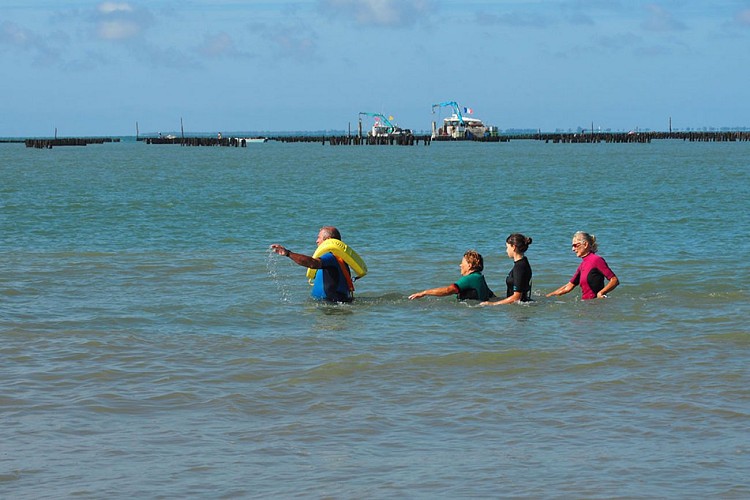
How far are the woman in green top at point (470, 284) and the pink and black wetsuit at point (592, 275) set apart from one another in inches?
51.6

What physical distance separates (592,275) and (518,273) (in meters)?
1.05

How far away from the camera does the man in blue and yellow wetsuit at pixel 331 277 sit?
13.1m

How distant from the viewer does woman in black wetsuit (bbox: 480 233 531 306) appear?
12805mm

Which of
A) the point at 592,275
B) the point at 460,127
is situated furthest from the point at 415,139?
the point at 592,275

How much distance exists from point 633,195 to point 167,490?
39.3 metres

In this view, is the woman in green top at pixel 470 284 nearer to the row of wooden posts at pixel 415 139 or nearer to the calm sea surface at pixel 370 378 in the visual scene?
the calm sea surface at pixel 370 378

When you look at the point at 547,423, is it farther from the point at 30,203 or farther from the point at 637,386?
the point at 30,203

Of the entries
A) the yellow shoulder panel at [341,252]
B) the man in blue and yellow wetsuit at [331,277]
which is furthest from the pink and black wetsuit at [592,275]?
the man in blue and yellow wetsuit at [331,277]

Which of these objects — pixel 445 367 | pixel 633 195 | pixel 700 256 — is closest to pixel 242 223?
pixel 700 256

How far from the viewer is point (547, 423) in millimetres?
8133

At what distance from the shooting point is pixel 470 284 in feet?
43.1

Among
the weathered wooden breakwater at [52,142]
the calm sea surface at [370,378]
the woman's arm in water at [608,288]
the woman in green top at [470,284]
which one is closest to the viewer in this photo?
the calm sea surface at [370,378]

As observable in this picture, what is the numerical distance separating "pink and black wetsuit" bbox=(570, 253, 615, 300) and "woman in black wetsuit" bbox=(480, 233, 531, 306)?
0.74 m

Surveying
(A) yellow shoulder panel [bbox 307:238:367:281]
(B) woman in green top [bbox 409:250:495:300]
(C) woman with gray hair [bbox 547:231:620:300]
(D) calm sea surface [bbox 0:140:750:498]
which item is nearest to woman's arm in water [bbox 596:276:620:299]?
(C) woman with gray hair [bbox 547:231:620:300]
